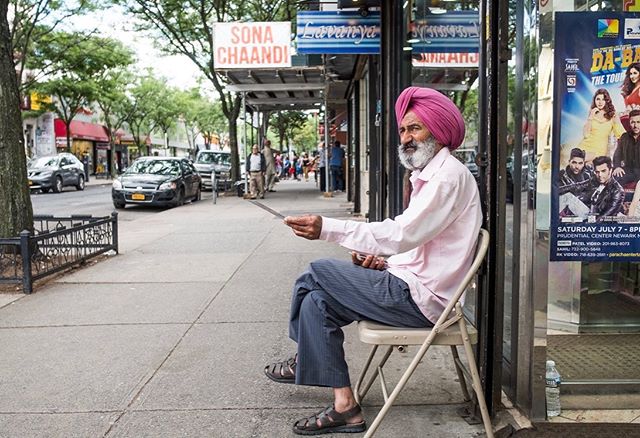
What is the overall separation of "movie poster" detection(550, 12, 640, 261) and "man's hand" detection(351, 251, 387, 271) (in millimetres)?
841

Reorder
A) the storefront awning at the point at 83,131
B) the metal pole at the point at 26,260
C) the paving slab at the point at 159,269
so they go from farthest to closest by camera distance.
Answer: the storefront awning at the point at 83,131 → the paving slab at the point at 159,269 → the metal pole at the point at 26,260

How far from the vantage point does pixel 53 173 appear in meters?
24.6

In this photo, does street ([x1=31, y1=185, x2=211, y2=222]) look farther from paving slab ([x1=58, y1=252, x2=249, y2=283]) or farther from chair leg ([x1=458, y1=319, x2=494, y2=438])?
chair leg ([x1=458, y1=319, x2=494, y2=438])

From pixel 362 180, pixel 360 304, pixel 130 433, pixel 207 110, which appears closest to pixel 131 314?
pixel 130 433

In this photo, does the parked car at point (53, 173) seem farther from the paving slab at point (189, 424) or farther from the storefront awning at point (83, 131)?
the paving slab at point (189, 424)

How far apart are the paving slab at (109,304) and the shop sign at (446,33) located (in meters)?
3.12

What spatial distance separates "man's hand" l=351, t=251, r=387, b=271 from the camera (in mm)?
3125

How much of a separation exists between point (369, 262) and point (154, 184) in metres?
14.5

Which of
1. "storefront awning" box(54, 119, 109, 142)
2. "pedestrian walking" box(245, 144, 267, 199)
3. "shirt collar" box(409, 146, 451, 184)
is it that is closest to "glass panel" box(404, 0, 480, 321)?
"shirt collar" box(409, 146, 451, 184)

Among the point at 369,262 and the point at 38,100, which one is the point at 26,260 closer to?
the point at 369,262

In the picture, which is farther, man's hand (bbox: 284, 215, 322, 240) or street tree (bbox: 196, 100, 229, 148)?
street tree (bbox: 196, 100, 229, 148)

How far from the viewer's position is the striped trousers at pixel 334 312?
2.87m

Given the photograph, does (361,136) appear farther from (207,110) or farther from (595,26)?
(207,110)

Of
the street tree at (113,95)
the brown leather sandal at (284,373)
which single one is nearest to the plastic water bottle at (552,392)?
the brown leather sandal at (284,373)
